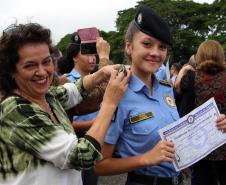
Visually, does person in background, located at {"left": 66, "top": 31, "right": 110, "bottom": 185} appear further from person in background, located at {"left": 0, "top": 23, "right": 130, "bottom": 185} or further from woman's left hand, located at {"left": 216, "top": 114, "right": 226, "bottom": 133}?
woman's left hand, located at {"left": 216, "top": 114, "right": 226, "bottom": 133}

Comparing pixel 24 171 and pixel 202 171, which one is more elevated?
pixel 24 171

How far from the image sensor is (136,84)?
2369 millimetres

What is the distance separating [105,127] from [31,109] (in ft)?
1.11

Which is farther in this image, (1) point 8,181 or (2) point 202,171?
(2) point 202,171

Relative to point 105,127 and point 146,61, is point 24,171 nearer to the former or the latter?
point 105,127

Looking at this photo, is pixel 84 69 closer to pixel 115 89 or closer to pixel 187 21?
pixel 115 89

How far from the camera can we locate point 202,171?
4.32 meters

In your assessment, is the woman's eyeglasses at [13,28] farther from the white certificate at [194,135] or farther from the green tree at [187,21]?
the green tree at [187,21]

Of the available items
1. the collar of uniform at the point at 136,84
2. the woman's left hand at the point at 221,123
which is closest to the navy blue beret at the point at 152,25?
the collar of uniform at the point at 136,84

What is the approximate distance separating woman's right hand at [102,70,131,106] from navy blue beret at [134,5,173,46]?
31cm

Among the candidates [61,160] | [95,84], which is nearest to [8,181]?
[61,160]

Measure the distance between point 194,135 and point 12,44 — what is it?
3.34 feet

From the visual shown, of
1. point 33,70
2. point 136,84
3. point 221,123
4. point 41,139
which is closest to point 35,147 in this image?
point 41,139

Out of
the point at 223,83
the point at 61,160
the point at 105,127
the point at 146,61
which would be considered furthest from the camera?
the point at 223,83
